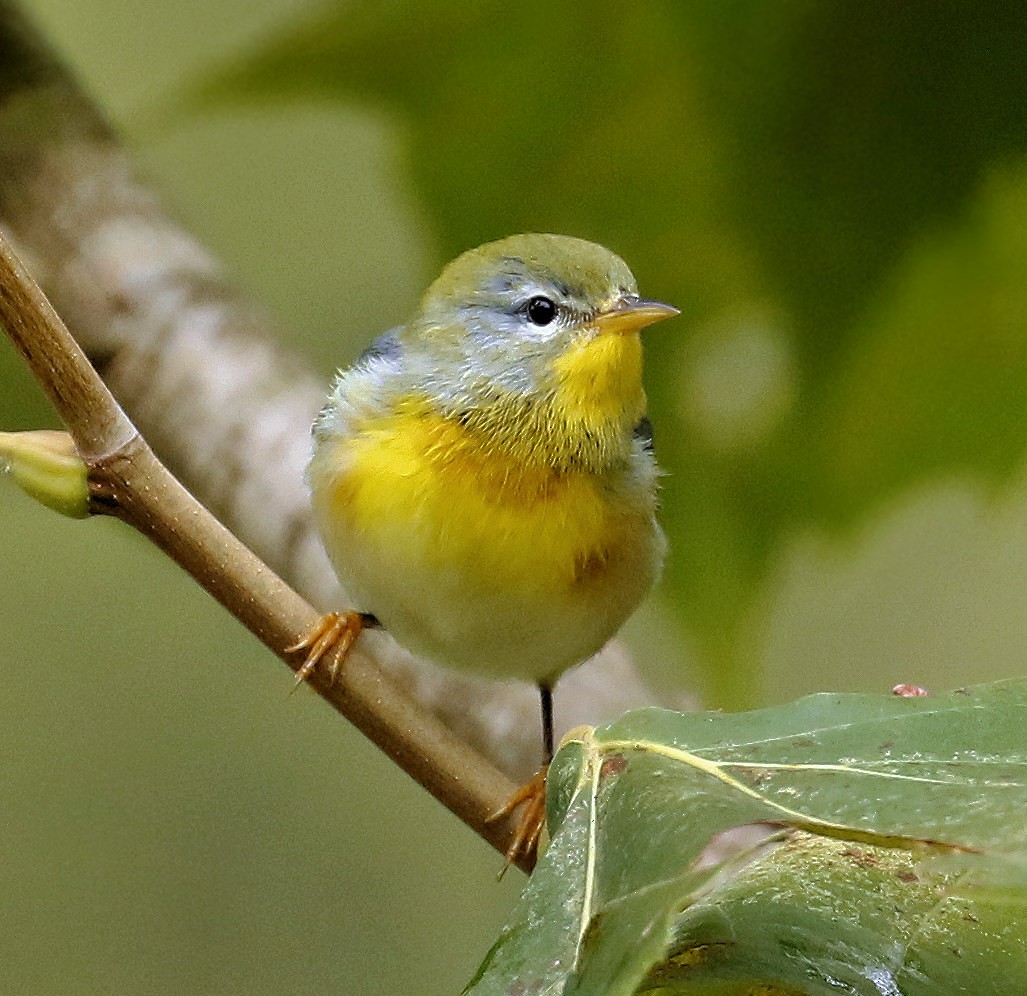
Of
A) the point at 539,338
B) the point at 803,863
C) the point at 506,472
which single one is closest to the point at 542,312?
the point at 539,338

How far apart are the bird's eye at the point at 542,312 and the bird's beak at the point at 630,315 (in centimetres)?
5

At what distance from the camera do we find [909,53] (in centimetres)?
92

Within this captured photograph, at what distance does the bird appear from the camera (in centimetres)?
92

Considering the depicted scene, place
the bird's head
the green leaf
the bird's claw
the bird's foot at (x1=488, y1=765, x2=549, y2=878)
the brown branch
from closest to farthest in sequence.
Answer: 1. the green leaf
2. the brown branch
3. the bird's claw
4. the bird's foot at (x1=488, y1=765, x2=549, y2=878)
5. the bird's head

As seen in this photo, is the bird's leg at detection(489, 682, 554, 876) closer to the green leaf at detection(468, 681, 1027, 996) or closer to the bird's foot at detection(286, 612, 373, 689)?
the bird's foot at detection(286, 612, 373, 689)

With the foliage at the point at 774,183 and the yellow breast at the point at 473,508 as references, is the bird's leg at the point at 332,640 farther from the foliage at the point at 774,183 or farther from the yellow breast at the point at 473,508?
the foliage at the point at 774,183

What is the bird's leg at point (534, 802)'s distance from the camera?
2.80 feet

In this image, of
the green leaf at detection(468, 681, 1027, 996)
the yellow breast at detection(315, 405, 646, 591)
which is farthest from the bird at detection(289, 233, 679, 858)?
the green leaf at detection(468, 681, 1027, 996)

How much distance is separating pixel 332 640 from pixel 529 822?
195 millimetres

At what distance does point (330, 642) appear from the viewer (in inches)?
38.2

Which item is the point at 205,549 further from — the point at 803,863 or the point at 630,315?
the point at 630,315

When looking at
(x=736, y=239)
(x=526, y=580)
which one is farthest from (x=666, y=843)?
(x=736, y=239)

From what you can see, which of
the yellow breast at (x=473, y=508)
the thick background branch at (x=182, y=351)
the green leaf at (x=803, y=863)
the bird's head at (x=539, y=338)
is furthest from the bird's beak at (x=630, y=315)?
the green leaf at (x=803, y=863)

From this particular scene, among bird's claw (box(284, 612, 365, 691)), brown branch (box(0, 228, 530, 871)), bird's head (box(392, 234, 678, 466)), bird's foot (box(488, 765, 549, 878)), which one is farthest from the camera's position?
bird's head (box(392, 234, 678, 466))
